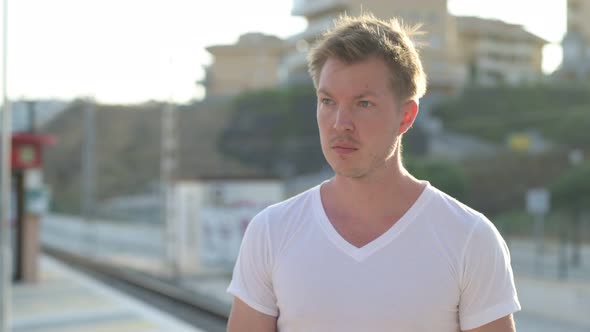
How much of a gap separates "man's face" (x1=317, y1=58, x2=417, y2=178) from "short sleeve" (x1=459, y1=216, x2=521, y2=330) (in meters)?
0.31

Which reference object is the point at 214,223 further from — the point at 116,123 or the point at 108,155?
the point at 116,123

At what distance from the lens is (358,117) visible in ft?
7.06

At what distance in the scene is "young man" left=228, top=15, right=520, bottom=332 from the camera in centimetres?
207

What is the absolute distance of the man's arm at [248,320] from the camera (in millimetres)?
2229

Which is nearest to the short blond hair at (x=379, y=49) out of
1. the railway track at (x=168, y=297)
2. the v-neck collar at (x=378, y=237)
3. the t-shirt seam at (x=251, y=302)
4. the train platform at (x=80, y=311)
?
the v-neck collar at (x=378, y=237)

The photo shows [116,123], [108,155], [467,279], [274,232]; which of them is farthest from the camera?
[116,123]

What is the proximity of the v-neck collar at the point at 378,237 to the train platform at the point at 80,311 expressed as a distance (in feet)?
30.5

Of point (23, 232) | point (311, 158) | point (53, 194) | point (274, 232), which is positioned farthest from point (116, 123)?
point (274, 232)

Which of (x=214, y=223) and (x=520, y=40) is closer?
(x=214, y=223)

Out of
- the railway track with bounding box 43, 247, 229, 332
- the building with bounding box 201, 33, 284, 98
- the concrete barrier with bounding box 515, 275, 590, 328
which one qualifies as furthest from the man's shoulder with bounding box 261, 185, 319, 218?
the building with bounding box 201, 33, 284, 98

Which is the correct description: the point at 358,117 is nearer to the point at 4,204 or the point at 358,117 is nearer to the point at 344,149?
the point at 344,149

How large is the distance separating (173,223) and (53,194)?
5695cm

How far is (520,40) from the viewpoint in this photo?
8656 centimetres

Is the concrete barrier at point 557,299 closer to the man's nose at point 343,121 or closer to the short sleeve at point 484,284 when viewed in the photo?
the short sleeve at point 484,284
